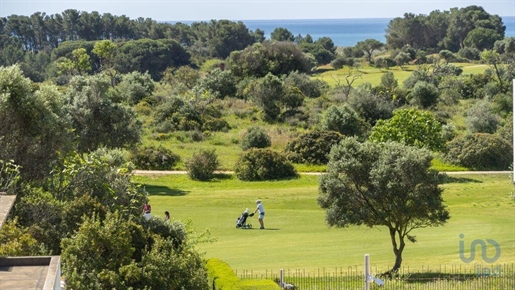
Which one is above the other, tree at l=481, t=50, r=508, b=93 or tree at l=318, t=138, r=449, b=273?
tree at l=481, t=50, r=508, b=93

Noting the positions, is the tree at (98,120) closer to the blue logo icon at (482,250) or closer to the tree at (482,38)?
the blue logo icon at (482,250)

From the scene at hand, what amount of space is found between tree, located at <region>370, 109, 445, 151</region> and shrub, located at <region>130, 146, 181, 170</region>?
11536mm

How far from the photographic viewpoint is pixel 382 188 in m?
24.1

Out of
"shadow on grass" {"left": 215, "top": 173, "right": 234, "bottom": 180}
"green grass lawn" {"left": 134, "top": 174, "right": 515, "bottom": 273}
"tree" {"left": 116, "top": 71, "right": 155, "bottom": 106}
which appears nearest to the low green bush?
"green grass lawn" {"left": 134, "top": 174, "right": 515, "bottom": 273}

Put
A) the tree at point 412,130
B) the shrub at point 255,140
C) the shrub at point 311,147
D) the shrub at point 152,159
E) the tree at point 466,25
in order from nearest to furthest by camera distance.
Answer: the tree at point 412,130
the shrub at point 152,159
the shrub at point 311,147
the shrub at point 255,140
the tree at point 466,25

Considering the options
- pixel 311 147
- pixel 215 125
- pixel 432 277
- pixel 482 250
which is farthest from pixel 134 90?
pixel 432 277

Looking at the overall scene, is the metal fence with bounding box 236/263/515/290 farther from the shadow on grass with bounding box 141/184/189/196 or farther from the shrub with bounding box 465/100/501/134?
the shrub with bounding box 465/100/501/134

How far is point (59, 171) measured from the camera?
2295 cm

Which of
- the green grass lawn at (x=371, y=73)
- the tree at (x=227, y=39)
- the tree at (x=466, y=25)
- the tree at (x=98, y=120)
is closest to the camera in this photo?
the tree at (x=98, y=120)

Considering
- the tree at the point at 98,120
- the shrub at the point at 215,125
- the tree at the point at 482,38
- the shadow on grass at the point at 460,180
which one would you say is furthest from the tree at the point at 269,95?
the tree at the point at 482,38

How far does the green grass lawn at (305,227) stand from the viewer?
81.9ft

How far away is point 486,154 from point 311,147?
9.83 metres

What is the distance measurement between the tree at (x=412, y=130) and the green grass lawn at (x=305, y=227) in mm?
3623

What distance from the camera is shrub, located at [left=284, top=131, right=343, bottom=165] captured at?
4878 cm
